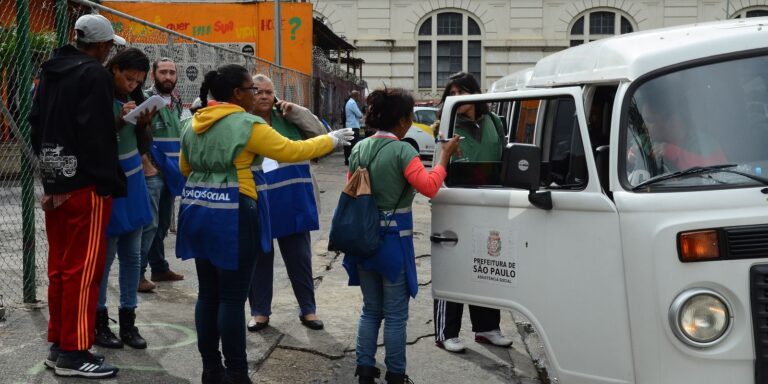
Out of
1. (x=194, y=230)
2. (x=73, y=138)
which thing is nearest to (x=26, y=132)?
(x=73, y=138)

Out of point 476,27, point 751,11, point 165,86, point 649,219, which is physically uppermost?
point 751,11

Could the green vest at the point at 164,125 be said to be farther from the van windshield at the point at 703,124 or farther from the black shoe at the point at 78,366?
the van windshield at the point at 703,124

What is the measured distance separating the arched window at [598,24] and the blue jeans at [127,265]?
1809 inches

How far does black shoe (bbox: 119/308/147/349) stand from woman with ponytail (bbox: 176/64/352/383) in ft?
3.11

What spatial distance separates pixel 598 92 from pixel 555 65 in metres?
0.79

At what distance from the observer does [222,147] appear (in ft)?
14.5

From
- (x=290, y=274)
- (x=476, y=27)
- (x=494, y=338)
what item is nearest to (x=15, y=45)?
(x=290, y=274)

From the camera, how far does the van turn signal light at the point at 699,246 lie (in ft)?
11.4

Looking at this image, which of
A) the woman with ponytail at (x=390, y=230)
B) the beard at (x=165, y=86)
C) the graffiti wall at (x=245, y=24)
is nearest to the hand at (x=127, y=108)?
the woman with ponytail at (x=390, y=230)

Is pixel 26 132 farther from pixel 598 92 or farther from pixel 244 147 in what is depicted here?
pixel 598 92

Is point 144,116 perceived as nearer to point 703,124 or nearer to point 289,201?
point 289,201

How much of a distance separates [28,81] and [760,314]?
4.92 m

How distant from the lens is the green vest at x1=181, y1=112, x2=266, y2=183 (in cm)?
439

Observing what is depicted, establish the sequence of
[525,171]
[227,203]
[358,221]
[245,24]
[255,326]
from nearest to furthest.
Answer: [525,171] → [227,203] → [358,221] → [255,326] → [245,24]
